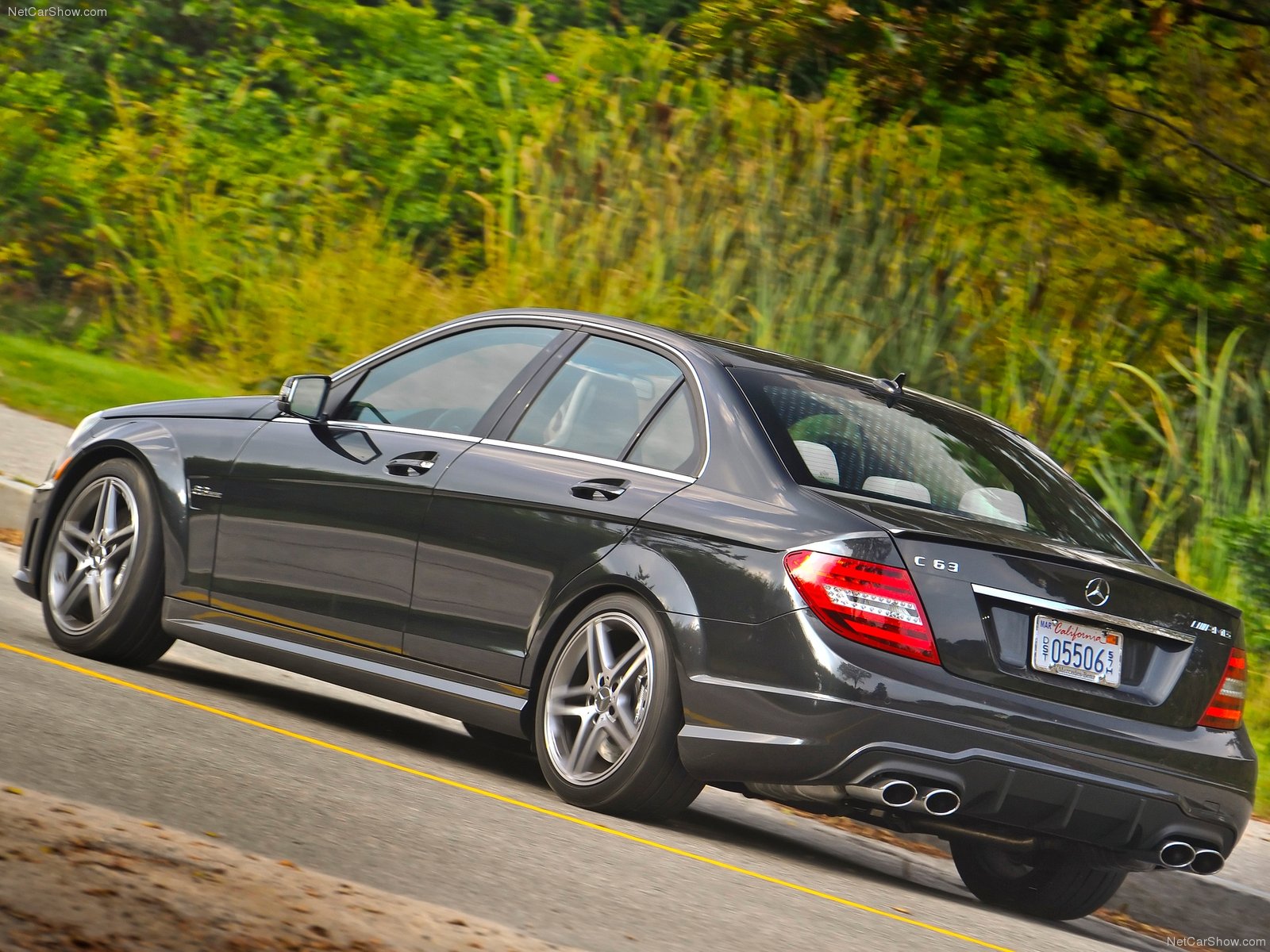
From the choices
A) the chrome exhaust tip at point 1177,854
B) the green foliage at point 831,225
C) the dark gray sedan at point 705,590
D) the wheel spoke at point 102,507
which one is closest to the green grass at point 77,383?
the green foliage at point 831,225

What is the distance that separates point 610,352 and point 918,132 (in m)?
7.65

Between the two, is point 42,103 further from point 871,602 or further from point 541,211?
point 871,602

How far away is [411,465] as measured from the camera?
663 cm

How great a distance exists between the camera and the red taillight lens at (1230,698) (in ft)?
18.9

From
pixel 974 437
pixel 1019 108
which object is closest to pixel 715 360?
pixel 974 437

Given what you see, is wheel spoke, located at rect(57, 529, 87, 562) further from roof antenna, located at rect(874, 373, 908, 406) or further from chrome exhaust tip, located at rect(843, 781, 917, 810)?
chrome exhaust tip, located at rect(843, 781, 917, 810)

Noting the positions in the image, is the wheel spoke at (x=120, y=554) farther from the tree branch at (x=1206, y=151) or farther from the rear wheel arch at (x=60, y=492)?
the tree branch at (x=1206, y=151)

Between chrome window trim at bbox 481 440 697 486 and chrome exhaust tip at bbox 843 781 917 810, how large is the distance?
110 centimetres

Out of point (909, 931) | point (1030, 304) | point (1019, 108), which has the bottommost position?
point (909, 931)

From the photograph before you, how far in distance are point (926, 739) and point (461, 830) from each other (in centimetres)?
129

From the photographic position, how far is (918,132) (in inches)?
536

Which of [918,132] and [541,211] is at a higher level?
[918,132]

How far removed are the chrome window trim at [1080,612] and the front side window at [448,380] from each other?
1.98 metres

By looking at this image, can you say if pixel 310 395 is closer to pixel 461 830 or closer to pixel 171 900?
pixel 461 830
